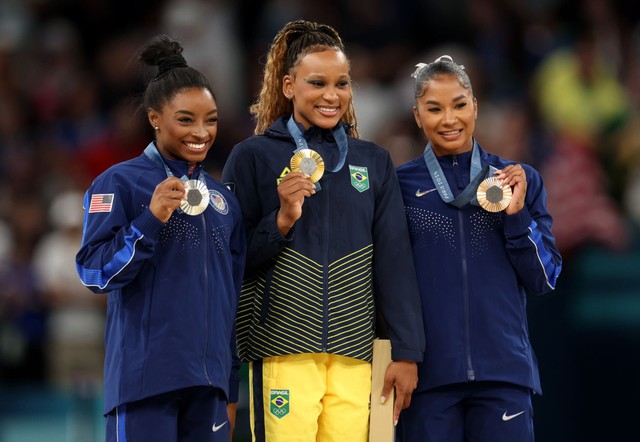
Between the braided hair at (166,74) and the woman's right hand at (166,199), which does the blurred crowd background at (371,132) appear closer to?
the braided hair at (166,74)

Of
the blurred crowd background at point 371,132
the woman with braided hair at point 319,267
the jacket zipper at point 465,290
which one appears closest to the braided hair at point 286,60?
the woman with braided hair at point 319,267

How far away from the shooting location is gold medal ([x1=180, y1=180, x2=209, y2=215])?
4.58m

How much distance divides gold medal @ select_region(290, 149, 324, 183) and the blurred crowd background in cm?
272

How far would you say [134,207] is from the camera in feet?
15.3

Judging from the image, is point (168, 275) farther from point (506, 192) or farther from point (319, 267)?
point (506, 192)

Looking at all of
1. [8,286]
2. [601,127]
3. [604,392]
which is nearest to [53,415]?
[8,286]

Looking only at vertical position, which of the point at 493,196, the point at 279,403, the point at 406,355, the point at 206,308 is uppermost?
the point at 493,196

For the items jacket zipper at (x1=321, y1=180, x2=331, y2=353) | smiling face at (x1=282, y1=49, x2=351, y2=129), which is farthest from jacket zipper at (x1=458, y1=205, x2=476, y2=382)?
smiling face at (x1=282, y1=49, x2=351, y2=129)

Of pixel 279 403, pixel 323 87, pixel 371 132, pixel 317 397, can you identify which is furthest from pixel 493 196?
pixel 371 132

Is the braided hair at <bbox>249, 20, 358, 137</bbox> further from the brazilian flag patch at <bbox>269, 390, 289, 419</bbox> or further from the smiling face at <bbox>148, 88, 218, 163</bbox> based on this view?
the brazilian flag patch at <bbox>269, 390, 289, 419</bbox>

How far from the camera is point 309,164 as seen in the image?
4785 mm

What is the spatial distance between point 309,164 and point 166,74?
695 mm

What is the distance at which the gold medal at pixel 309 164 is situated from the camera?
478 centimetres

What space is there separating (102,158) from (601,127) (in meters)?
4.09
